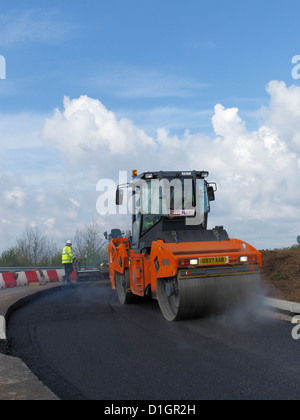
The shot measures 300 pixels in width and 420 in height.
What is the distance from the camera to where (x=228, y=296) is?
26.1ft

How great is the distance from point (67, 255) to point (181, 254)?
12225mm

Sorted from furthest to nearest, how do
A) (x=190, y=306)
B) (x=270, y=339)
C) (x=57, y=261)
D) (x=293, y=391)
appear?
1. (x=57, y=261)
2. (x=190, y=306)
3. (x=270, y=339)
4. (x=293, y=391)

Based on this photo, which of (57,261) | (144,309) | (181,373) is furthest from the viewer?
(57,261)

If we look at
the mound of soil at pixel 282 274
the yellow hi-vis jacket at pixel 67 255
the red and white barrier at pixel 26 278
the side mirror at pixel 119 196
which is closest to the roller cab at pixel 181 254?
the side mirror at pixel 119 196

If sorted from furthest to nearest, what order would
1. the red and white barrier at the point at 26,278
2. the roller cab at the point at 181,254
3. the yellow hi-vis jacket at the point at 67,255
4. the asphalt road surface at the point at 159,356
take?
the red and white barrier at the point at 26,278
the yellow hi-vis jacket at the point at 67,255
the roller cab at the point at 181,254
the asphalt road surface at the point at 159,356

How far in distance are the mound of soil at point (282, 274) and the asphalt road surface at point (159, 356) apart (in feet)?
6.89

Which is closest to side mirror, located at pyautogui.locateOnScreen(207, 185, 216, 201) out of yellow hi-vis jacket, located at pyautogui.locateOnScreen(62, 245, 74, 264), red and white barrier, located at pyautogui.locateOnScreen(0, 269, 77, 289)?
yellow hi-vis jacket, located at pyautogui.locateOnScreen(62, 245, 74, 264)

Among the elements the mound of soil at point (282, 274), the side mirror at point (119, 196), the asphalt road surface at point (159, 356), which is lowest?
the asphalt road surface at point (159, 356)

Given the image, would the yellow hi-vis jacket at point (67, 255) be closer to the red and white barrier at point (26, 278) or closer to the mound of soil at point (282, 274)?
the red and white barrier at point (26, 278)

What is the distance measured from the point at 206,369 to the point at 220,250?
3515mm

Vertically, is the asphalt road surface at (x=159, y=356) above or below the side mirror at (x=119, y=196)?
below

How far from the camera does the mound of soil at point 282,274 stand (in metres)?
10.3
